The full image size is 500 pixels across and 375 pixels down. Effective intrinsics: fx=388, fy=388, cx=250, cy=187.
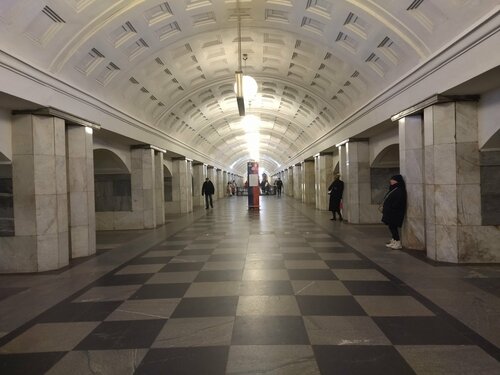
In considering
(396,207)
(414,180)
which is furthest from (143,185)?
(414,180)

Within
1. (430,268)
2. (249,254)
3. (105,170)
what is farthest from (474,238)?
(105,170)

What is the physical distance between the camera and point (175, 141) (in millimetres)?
17609

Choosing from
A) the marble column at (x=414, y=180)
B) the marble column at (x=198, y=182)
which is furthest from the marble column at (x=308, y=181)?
the marble column at (x=414, y=180)

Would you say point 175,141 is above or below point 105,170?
above

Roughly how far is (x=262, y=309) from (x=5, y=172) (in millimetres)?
5405

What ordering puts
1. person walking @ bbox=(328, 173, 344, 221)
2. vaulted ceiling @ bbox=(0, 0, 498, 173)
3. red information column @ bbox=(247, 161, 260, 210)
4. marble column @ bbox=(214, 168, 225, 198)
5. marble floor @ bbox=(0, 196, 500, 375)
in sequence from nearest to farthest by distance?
1. marble floor @ bbox=(0, 196, 500, 375)
2. vaulted ceiling @ bbox=(0, 0, 498, 173)
3. person walking @ bbox=(328, 173, 344, 221)
4. red information column @ bbox=(247, 161, 260, 210)
5. marble column @ bbox=(214, 168, 225, 198)

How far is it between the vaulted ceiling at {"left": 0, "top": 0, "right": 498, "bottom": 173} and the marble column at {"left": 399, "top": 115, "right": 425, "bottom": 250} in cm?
123

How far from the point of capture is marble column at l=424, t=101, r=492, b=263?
22.3ft

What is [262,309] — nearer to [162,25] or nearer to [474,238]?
[474,238]

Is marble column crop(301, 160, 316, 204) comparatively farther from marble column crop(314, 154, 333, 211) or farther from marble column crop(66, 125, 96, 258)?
marble column crop(66, 125, 96, 258)

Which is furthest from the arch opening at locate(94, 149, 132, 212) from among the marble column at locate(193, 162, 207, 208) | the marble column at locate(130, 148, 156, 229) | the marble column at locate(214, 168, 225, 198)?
the marble column at locate(214, 168, 225, 198)

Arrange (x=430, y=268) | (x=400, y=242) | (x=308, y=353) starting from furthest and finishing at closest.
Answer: (x=400, y=242), (x=430, y=268), (x=308, y=353)

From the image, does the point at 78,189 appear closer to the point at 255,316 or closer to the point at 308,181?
the point at 255,316

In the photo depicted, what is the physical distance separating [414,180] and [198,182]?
19793 mm
